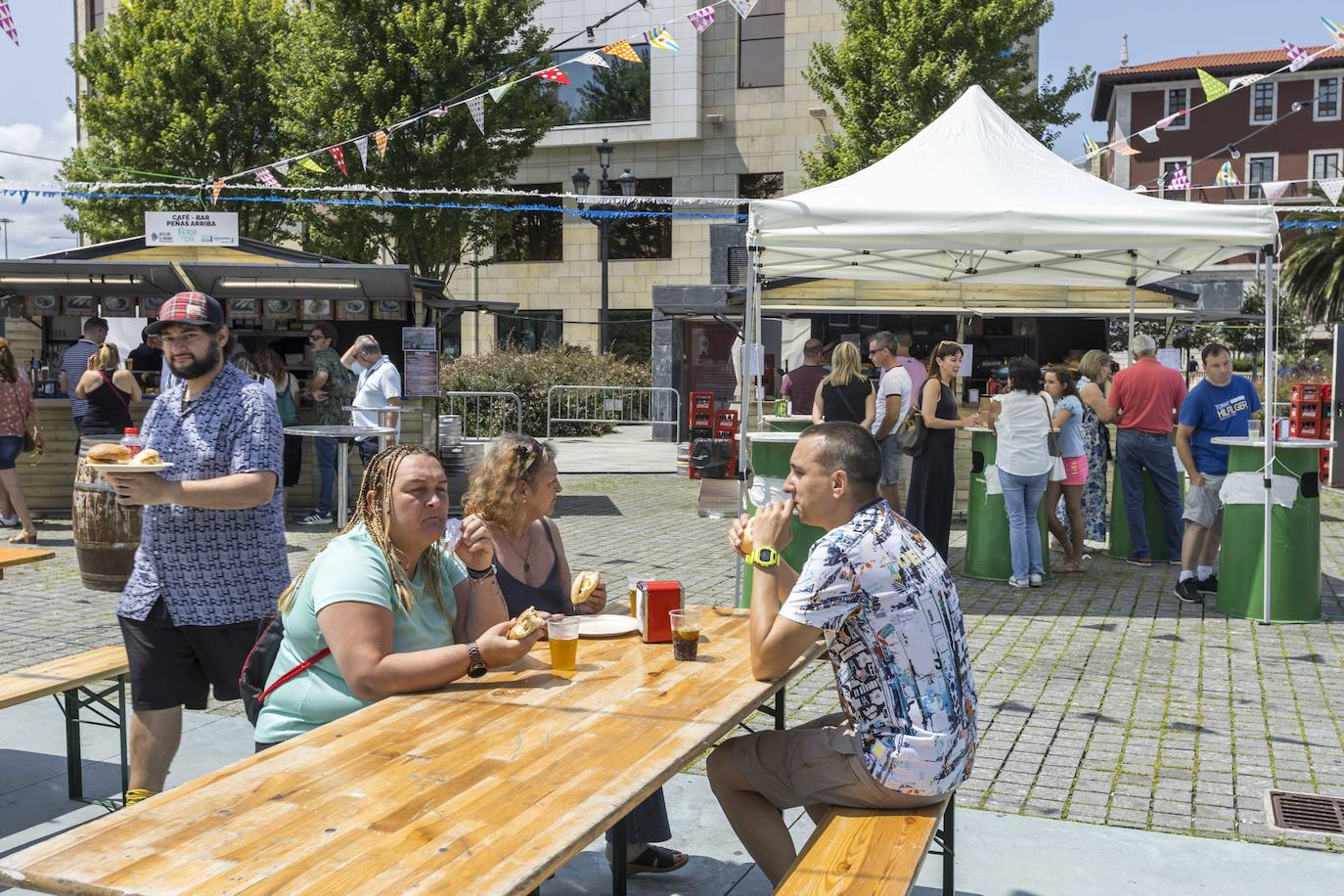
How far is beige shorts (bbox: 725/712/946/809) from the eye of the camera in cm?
307

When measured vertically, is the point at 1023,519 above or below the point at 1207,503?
below

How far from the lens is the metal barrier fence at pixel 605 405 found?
24391mm

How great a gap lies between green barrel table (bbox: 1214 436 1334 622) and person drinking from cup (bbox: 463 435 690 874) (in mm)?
5412

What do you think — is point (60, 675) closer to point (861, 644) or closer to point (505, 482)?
point (505, 482)

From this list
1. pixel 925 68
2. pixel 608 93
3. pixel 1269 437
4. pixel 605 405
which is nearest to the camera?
pixel 1269 437

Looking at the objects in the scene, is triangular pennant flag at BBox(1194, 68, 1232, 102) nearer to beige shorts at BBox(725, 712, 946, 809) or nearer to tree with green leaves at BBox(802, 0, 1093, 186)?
tree with green leaves at BBox(802, 0, 1093, 186)

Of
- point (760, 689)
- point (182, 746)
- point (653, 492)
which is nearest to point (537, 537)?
point (760, 689)

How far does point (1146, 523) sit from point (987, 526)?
A: 171 cm

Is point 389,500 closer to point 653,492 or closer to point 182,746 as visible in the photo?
point 182,746

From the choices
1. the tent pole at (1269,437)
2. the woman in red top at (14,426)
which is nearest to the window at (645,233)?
the woman in red top at (14,426)

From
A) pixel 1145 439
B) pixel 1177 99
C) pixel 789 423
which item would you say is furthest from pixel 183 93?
pixel 1177 99

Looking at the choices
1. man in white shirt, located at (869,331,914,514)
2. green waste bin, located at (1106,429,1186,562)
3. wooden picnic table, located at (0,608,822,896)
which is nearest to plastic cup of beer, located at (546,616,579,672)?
wooden picnic table, located at (0,608,822,896)

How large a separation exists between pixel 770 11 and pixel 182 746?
31541 mm

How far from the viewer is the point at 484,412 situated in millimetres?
24484
